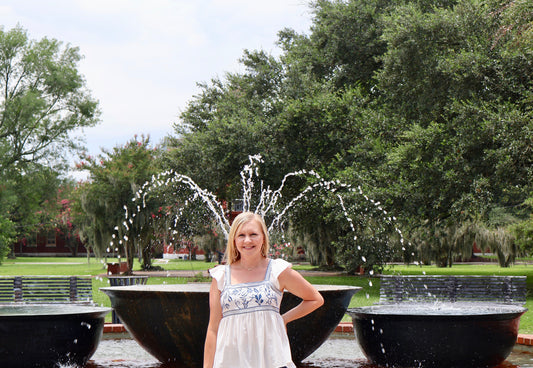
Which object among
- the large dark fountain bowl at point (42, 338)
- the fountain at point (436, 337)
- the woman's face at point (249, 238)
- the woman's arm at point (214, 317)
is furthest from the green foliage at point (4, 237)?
the woman's face at point (249, 238)

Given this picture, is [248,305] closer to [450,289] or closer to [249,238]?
[249,238]

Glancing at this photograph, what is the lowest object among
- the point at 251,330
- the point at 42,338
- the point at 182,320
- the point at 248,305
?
the point at 42,338

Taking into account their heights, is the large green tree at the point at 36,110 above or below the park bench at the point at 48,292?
above

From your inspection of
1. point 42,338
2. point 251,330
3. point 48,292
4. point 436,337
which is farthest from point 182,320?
point 48,292

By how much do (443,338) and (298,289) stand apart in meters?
3.57

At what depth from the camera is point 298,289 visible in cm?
389

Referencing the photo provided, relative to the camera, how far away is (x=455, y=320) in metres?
6.86

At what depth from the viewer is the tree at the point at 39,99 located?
1625 inches

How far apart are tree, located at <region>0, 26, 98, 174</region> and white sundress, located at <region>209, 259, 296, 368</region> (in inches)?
1560

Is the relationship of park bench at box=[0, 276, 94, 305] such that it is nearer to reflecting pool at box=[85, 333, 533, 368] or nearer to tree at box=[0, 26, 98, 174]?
reflecting pool at box=[85, 333, 533, 368]

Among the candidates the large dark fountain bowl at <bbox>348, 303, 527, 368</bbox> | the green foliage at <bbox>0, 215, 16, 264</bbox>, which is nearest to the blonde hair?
the large dark fountain bowl at <bbox>348, 303, 527, 368</bbox>

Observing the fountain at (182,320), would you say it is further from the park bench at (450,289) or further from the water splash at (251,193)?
the water splash at (251,193)

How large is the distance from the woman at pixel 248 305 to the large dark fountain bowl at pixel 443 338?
3.48 meters

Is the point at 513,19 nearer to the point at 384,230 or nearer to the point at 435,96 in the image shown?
the point at 435,96
